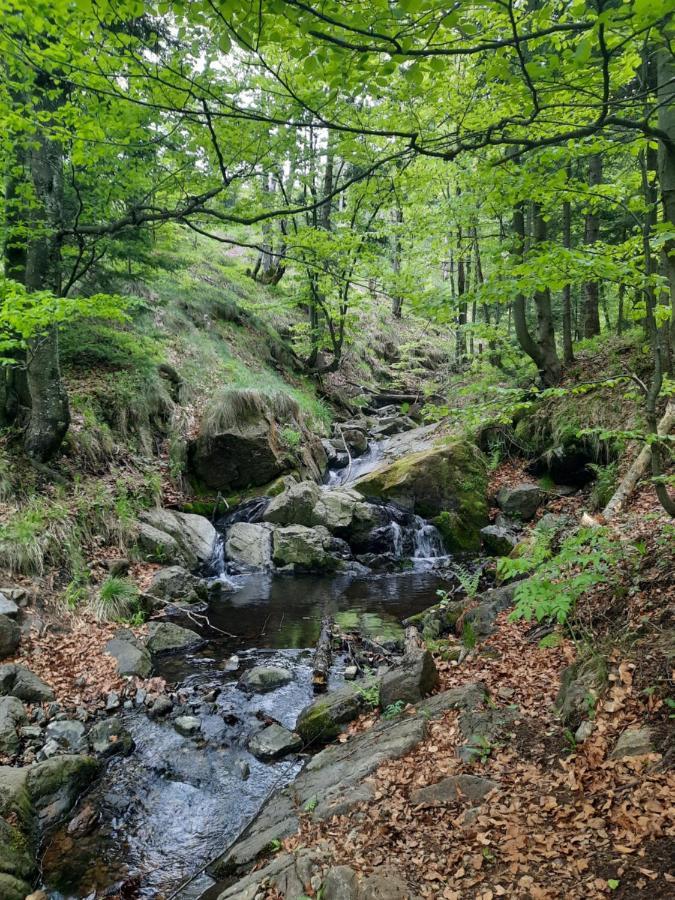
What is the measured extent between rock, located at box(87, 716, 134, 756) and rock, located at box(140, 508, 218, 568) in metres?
4.49

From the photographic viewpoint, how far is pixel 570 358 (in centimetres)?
1311

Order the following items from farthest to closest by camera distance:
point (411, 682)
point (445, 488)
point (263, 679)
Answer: point (445, 488), point (263, 679), point (411, 682)

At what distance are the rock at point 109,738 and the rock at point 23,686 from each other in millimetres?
744

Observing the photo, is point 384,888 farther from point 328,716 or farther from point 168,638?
point 168,638

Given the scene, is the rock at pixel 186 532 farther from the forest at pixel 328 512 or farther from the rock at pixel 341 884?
the rock at pixel 341 884

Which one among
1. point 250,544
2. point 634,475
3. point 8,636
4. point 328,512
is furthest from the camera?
point 328,512

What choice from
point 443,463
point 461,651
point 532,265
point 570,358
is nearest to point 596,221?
point 570,358

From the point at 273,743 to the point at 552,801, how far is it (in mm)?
3239

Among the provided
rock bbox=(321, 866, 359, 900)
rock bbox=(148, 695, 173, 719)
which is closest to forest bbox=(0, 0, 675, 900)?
rock bbox=(321, 866, 359, 900)

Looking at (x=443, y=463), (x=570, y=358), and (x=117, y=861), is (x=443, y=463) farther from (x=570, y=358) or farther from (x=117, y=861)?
(x=117, y=861)

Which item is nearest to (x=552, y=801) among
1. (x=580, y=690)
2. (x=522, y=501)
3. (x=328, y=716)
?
(x=580, y=690)

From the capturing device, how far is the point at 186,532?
431 inches

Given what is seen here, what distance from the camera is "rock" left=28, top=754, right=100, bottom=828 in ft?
14.9

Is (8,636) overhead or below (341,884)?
below
